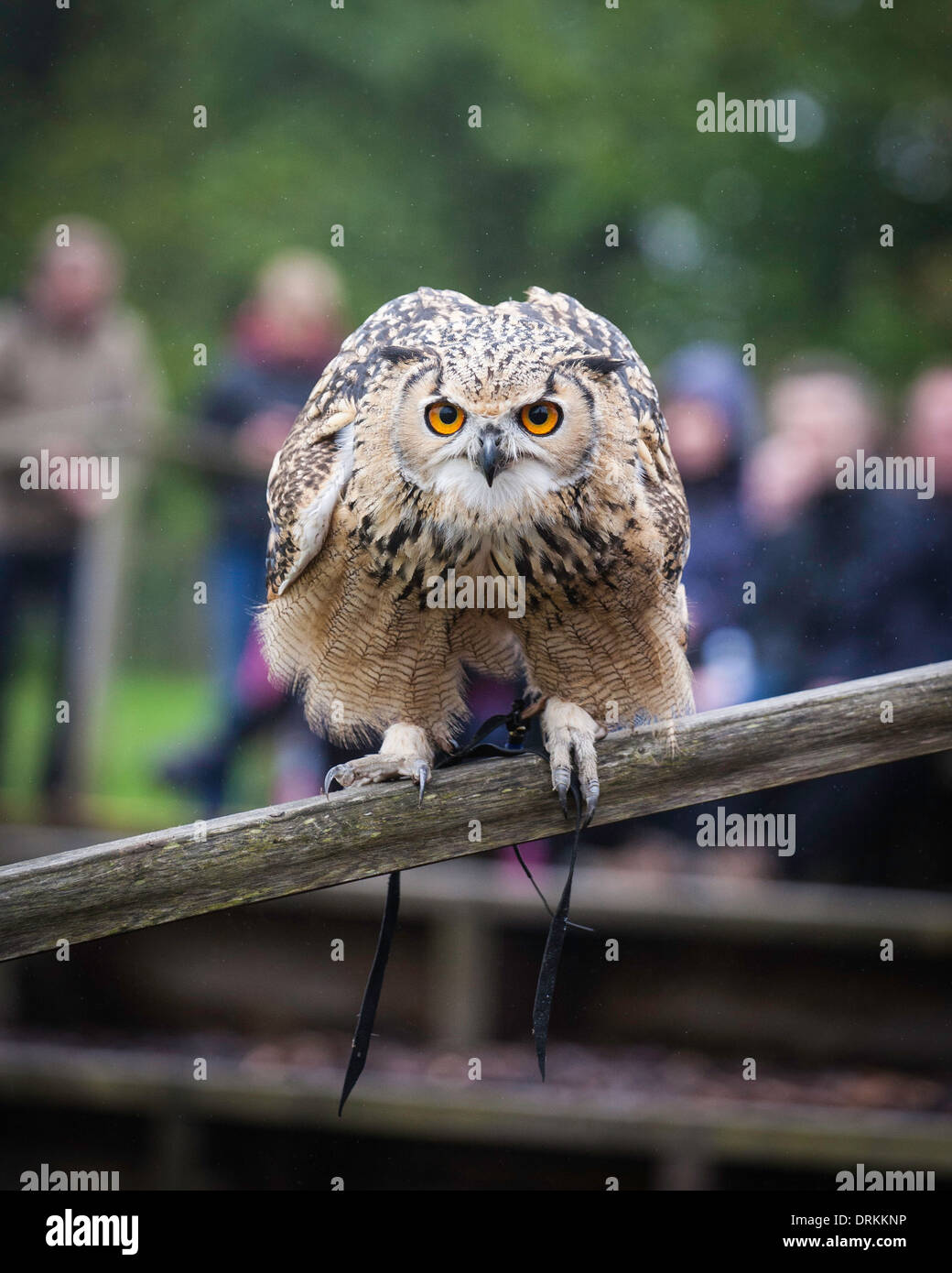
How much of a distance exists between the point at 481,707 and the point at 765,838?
3.71ft

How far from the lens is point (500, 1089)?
13.6 ft

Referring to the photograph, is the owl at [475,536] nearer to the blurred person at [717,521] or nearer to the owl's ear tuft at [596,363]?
the owl's ear tuft at [596,363]

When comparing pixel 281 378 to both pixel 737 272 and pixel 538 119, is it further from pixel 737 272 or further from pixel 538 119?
pixel 538 119

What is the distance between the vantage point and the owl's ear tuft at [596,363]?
253 centimetres

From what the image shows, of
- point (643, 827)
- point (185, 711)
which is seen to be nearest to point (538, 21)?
point (185, 711)

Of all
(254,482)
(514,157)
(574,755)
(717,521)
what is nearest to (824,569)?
(717,521)

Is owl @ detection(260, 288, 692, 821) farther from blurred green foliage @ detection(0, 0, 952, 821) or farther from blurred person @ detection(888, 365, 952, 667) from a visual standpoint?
blurred green foliage @ detection(0, 0, 952, 821)

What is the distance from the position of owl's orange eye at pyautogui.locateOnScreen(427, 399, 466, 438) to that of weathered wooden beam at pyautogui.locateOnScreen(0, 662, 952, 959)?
676 millimetres

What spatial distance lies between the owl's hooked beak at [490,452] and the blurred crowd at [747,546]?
1.14m

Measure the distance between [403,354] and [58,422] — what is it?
3318 millimetres

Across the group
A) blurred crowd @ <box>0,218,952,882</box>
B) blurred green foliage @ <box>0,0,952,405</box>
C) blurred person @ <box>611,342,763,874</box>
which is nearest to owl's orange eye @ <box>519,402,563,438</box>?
blurred crowd @ <box>0,218,952,882</box>

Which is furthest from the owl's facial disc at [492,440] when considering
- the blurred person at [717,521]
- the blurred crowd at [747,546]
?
the blurred person at [717,521]

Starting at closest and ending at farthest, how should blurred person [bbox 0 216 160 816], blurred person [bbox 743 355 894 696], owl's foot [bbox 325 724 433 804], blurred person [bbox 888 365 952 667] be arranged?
owl's foot [bbox 325 724 433 804], blurred person [bbox 888 365 952 667], blurred person [bbox 743 355 894 696], blurred person [bbox 0 216 160 816]

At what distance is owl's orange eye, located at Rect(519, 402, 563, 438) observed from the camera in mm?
2475
